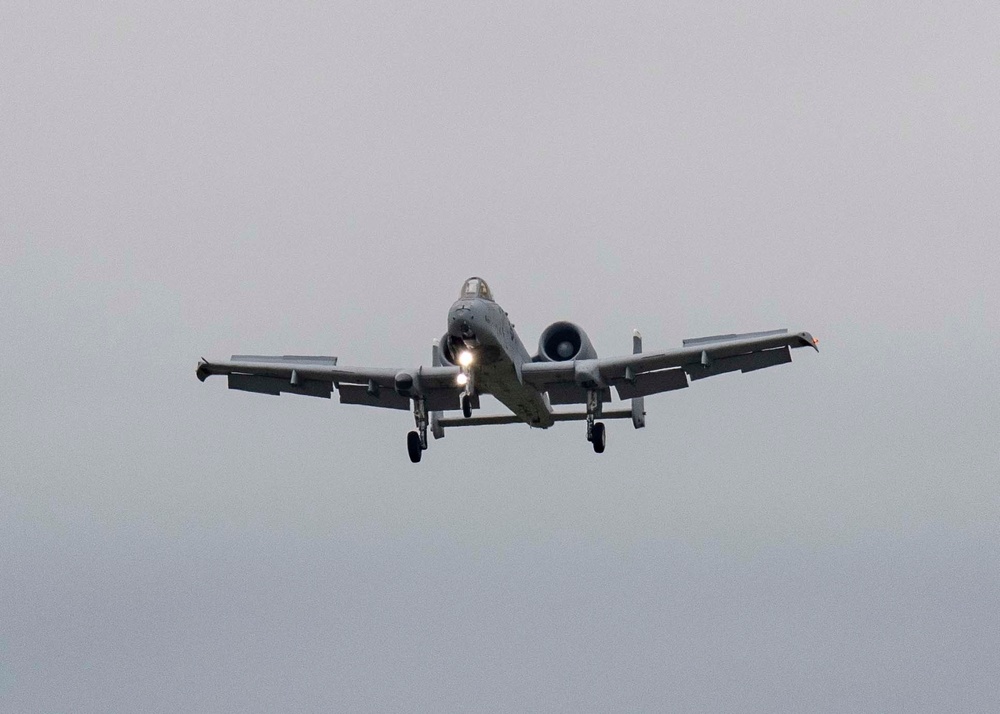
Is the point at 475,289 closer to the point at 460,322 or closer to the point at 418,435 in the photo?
the point at 460,322

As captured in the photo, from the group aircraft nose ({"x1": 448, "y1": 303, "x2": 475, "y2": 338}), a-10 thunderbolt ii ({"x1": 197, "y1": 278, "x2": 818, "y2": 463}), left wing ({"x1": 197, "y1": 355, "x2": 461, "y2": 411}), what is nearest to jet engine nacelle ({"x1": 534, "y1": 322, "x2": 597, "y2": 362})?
a-10 thunderbolt ii ({"x1": 197, "y1": 278, "x2": 818, "y2": 463})

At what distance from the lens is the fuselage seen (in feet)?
110

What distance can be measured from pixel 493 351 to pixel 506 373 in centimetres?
127

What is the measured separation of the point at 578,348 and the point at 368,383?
6558 millimetres

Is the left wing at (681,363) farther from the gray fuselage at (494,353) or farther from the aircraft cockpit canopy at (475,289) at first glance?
the aircraft cockpit canopy at (475,289)

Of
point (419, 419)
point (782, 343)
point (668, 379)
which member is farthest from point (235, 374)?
point (782, 343)

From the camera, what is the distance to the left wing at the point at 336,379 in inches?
1494

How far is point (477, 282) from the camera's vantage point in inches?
1391

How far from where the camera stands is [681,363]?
37125mm

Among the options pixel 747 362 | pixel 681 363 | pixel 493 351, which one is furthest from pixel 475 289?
pixel 747 362

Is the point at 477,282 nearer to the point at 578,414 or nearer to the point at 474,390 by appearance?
the point at 474,390

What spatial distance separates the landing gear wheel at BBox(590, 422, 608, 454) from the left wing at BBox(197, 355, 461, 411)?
4318 millimetres

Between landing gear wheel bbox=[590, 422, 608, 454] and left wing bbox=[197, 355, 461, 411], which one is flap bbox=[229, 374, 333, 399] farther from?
landing gear wheel bbox=[590, 422, 608, 454]

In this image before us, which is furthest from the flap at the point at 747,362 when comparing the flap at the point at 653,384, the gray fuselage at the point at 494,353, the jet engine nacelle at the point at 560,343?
the gray fuselage at the point at 494,353
